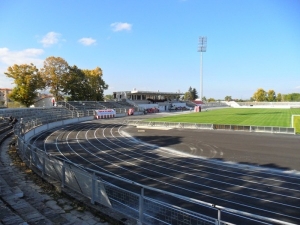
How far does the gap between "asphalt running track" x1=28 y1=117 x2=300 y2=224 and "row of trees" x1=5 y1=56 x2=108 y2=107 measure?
28.9m

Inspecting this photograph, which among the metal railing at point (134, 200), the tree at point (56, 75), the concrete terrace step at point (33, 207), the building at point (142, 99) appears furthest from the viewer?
the building at point (142, 99)

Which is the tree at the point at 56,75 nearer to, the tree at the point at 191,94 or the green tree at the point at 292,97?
the tree at the point at 191,94

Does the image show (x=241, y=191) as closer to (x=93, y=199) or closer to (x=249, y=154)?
(x=93, y=199)

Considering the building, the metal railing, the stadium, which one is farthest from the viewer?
the building

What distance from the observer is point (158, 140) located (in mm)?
21953

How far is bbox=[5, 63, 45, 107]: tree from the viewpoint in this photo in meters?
45.2

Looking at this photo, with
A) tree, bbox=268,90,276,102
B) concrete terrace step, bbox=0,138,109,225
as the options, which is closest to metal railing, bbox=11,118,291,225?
concrete terrace step, bbox=0,138,109,225

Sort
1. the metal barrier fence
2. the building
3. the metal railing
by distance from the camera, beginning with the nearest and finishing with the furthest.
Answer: the metal railing → the metal barrier fence → the building

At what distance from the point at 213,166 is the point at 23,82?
44007mm

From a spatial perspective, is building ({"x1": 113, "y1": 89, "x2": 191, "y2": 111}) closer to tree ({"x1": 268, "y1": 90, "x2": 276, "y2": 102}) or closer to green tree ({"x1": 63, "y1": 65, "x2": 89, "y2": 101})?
green tree ({"x1": 63, "y1": 65, "x2": 89, "y2": 101})

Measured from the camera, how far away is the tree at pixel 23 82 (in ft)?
148

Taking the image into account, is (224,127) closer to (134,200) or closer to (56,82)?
(134,200)

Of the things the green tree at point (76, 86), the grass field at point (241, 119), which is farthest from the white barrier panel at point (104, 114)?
the green tree at point (76, 86)

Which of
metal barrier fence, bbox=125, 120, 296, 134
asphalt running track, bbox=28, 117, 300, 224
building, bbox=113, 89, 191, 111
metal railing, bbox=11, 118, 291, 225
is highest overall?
building, bbox=113, 89, 191, 111
